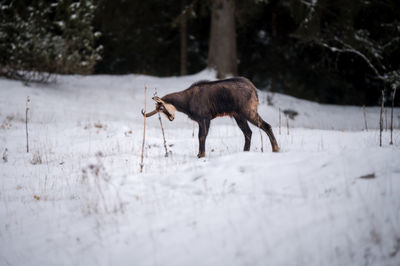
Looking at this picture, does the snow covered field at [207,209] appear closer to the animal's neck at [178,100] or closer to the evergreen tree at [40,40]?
the animal's neck at [178,100]

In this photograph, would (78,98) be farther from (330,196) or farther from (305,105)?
(330,196)

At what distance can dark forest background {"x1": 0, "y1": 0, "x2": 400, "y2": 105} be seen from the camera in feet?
41.4

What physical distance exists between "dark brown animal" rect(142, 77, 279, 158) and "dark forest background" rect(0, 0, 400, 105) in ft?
23.1

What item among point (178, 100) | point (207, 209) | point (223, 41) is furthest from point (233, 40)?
point (207, 209)

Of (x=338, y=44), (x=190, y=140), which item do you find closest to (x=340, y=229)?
(x=190, y=140)

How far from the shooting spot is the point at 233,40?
46.2 feet

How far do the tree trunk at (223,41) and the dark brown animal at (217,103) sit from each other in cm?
823

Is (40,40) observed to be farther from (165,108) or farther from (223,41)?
(165,108)

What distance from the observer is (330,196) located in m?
3.38

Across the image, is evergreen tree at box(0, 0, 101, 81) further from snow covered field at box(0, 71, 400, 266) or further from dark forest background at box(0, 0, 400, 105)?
snow covered field at box(0, 71, 400, 266)

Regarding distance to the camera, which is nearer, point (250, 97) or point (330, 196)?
point (330, 196)

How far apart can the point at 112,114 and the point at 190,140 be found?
4.56 m

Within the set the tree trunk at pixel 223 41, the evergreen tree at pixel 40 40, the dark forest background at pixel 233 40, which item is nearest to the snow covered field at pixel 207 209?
the evergreen tree at pixel 40 40

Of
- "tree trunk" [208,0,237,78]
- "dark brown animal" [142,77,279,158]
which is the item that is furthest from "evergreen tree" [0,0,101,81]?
"dark brown animal" [142,77,279,158]
